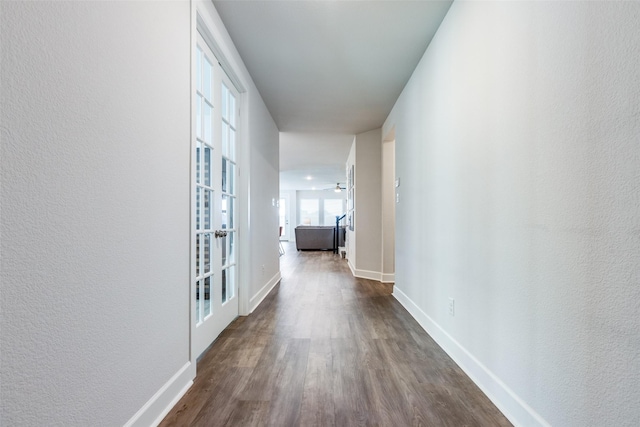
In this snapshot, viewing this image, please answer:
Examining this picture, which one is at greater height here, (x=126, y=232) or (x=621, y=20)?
(x=621, y=20)

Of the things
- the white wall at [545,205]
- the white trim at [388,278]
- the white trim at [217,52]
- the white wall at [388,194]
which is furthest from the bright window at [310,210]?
the white wall at [545,205]

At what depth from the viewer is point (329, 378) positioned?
181 cm

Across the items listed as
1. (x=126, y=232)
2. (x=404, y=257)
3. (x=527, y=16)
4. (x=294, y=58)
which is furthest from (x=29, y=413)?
(x=404, y=257)

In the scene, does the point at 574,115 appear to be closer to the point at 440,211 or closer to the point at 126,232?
the point at 440,211

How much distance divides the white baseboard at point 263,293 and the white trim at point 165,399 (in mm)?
1357

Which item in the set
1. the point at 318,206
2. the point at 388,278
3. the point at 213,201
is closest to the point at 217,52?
the point at 213,201

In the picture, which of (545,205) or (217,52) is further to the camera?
(217,52)

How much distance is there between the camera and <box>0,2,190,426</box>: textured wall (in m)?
0.79

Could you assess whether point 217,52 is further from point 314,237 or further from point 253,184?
point 314,237

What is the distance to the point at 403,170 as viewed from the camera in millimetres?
3438

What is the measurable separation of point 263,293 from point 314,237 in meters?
6.05

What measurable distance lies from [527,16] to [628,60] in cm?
58

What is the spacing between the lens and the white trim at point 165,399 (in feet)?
4.23

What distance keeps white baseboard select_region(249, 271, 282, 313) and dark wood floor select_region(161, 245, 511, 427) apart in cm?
16
